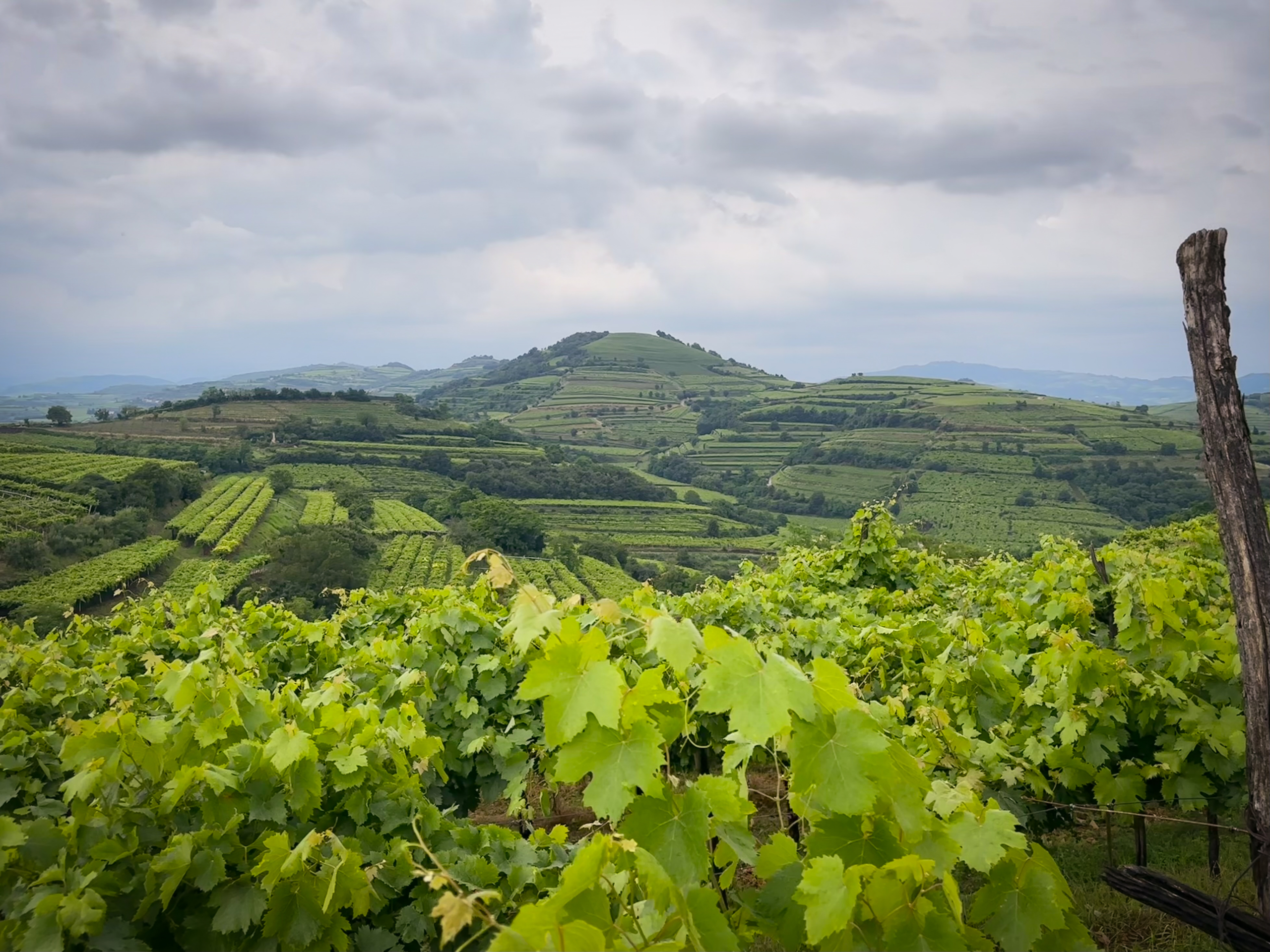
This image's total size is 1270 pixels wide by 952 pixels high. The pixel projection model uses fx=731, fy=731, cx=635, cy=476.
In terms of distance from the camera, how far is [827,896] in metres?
1.75

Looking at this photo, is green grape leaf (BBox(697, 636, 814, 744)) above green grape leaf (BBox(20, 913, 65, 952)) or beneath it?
above

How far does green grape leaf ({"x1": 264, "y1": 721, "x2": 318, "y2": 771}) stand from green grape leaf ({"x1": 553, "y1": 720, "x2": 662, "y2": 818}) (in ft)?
5.59

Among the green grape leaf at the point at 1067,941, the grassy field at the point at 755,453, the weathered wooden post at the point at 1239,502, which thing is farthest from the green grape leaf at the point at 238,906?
the grassy field at the point at 755,453

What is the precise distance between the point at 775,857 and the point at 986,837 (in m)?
0.60

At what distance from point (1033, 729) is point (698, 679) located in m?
3.87

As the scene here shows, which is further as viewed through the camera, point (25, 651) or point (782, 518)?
point (782, 518)

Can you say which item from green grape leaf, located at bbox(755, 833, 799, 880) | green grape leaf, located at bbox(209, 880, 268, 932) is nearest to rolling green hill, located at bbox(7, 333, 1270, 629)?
green grape leaf, located at bbox(209, 880, 268, 932)

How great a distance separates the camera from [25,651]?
17.8ft

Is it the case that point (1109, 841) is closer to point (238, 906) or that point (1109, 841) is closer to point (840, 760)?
point (840, 760)

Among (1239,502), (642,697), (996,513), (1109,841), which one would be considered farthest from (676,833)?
(996,513)

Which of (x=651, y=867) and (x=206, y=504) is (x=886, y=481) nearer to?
(x=206, y=504)

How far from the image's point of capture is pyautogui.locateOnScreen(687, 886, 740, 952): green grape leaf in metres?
1.77

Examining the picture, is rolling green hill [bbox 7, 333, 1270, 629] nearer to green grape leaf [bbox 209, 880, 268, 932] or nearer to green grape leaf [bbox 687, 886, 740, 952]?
green grape leaf [bbox 209, 880, 268, 932]

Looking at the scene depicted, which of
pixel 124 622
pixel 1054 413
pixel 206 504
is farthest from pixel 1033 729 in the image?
pixel 1054 413
